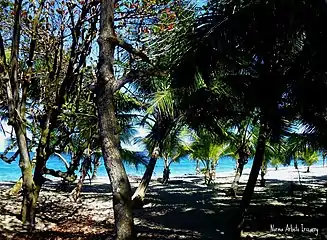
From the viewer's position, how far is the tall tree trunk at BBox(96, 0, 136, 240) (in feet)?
14.4

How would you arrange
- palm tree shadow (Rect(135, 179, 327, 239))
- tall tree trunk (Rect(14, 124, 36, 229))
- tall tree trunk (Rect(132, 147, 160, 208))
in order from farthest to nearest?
tall tree trunk (Rect(132, 147, 160, 208))
palm tree shadow (Rect(135, 179, 327, 239))
tall tree trunk (Rect(14, 124, 36, 229))

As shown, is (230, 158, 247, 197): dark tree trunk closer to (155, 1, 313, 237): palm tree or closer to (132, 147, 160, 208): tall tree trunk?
(132, 147, 160, 208): tall tree trunk

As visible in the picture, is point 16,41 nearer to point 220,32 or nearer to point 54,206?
point 220,32

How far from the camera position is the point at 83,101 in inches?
377

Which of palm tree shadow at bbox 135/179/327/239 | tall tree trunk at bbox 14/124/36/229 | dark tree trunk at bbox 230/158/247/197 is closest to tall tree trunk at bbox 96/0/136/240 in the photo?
palm tree shadow at bbox 135/179/327/239

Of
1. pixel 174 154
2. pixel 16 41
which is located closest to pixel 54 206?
pixel 16 41

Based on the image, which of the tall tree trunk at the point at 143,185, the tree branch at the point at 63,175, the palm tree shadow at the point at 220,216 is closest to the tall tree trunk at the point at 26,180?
the tree branch at the point at 63,175

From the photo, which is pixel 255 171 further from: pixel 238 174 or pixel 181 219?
pixel 238 174

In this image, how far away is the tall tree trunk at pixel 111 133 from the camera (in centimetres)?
438

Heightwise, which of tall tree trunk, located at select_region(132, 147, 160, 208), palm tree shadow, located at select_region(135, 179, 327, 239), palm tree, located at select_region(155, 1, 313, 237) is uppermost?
palm tree, located at select_region(155, 1, 313, 237)

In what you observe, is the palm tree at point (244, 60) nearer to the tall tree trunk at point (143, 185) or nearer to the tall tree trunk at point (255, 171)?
the tall tree trunk at point (255, 171)

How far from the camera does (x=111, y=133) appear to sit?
15.0 feet

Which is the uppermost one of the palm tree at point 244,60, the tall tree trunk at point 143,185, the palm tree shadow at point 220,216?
the palm tree at point 244,60

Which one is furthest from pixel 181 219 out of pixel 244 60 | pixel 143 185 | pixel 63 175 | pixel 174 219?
pixel 244 60
